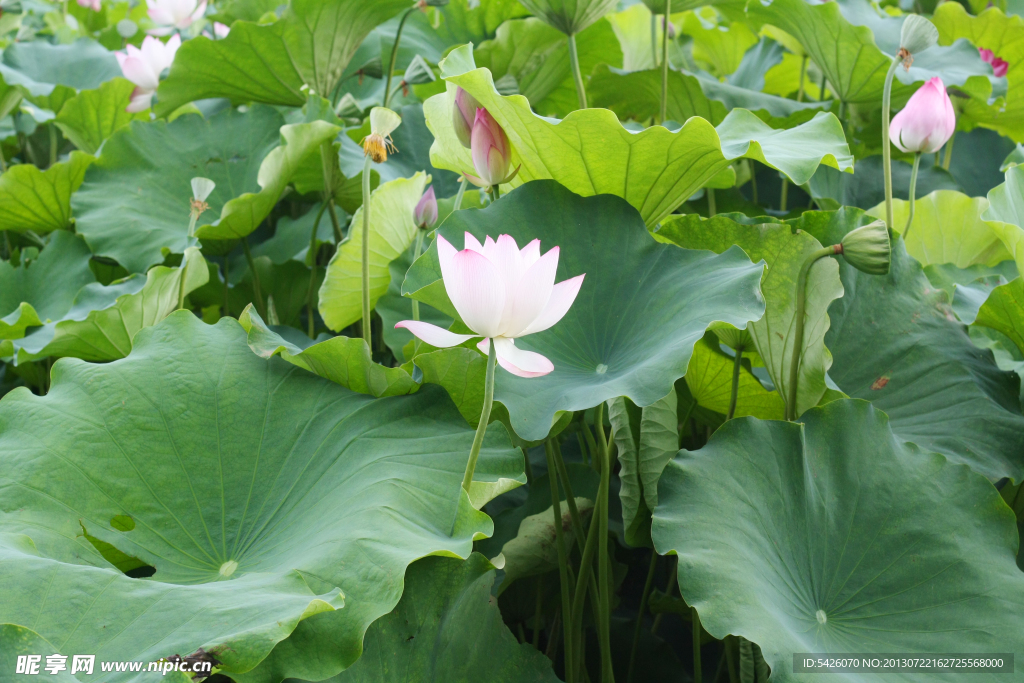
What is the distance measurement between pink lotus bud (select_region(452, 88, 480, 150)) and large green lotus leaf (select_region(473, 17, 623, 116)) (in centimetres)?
54

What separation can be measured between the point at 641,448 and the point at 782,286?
10.6 inches

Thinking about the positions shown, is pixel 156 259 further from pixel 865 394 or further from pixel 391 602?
pixel 865 394

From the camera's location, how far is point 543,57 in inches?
62.4

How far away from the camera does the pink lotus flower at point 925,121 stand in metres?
1.10

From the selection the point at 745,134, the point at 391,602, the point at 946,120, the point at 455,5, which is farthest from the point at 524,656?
the point at 455,5

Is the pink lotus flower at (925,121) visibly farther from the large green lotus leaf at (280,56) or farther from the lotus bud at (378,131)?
the large green lotus leaf at (280,56)

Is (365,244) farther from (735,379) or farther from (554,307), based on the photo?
(735,379)

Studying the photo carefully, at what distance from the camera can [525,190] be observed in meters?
0.94

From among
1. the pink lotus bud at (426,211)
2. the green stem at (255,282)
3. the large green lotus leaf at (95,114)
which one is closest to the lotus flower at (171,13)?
the large green lotus leaf at (95,114)

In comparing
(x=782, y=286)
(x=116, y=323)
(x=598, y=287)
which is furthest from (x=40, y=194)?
(x=782, y=286)

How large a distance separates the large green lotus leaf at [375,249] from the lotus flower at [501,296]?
50 cm

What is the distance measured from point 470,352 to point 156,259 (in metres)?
0.80

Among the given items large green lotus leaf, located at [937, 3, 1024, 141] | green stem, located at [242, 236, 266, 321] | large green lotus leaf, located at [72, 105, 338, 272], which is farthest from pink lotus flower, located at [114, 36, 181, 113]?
large green lotus leaf, located at [937, 3, 1024, 141]

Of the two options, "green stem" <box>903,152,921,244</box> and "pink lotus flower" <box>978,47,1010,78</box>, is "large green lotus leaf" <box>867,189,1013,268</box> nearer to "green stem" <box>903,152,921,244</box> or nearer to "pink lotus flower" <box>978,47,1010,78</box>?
"green stem" <box>903,152,921,244</box>
